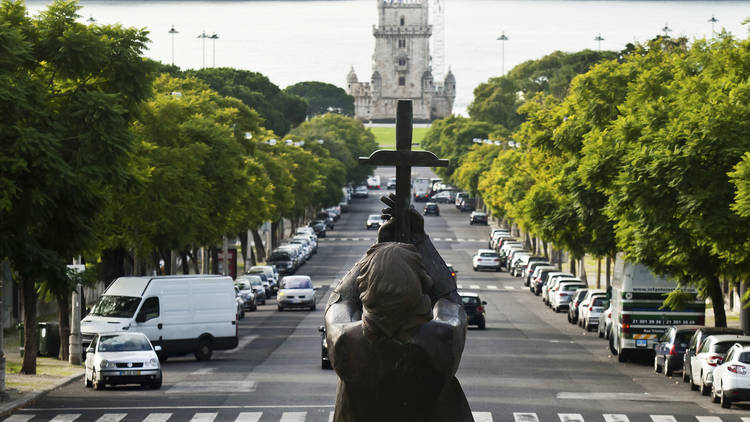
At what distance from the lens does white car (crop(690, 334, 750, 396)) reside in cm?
3041

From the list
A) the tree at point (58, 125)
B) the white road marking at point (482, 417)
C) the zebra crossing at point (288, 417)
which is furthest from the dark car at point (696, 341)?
the tree at point (58, 125)

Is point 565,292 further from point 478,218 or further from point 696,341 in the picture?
point 478,218

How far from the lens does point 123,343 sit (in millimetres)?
32469

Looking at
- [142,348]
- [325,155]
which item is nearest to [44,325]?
[142,348]

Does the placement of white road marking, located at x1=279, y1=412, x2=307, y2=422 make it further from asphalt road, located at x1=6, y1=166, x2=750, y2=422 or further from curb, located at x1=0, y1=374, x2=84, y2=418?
curb, located at x1=0, y1=374, x2=84, y2=418

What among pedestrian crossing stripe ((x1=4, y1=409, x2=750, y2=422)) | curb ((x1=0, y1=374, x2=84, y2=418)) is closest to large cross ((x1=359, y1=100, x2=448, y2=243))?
pedestrian crossing stripe ((x1=4, y1=409, x2=750, y2=422))

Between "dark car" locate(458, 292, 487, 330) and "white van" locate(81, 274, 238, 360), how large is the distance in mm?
12295

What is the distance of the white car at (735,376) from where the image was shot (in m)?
28.1

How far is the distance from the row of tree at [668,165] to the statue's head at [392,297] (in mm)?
19224

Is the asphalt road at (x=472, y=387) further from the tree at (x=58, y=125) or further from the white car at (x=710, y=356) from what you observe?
the tree at (x=58, y=125)

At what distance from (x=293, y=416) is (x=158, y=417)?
2.73 m

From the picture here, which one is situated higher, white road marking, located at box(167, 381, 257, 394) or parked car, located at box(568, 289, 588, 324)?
white road marking, located at box(167, 381, 257, 394)

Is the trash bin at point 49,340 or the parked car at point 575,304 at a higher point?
the trash bin at point 49,340

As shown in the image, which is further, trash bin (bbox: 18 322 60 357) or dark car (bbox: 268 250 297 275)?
dark car (bbox: 268 250 297 275)
